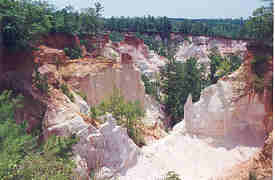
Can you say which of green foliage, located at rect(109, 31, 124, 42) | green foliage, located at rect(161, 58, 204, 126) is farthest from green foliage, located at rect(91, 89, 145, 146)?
green foliage, located at rect(109, 31, 124, 42)

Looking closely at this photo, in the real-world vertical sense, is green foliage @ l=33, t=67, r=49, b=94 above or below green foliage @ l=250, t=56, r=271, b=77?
below

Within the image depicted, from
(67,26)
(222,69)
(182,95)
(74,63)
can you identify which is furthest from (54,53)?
(222,69)

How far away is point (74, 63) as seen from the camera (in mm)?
8523

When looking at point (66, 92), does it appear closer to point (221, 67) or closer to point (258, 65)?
point (258, 65)

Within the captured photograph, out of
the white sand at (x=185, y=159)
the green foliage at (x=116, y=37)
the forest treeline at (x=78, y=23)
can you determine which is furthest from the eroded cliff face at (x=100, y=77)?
the green foliage at (x=116, y=37)

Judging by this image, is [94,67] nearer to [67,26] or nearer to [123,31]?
[67,26]

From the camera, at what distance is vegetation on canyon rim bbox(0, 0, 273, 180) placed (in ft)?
11.7

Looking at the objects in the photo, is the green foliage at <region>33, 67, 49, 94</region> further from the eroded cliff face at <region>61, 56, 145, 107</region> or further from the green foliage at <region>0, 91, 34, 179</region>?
the eroded cliff face at <region>61, 56, 145, 107</region>

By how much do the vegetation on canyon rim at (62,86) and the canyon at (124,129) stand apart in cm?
34

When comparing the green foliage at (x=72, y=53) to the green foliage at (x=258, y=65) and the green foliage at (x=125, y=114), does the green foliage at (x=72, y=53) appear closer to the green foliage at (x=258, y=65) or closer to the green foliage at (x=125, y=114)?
the green foliage at (x=125, y=114)

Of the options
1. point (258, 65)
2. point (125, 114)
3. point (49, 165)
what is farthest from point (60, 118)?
point (258, 65)

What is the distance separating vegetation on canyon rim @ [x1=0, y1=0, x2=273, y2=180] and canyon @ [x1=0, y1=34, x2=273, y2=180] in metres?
0.34

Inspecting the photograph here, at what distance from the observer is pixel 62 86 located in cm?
632

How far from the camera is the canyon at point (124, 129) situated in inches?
210
